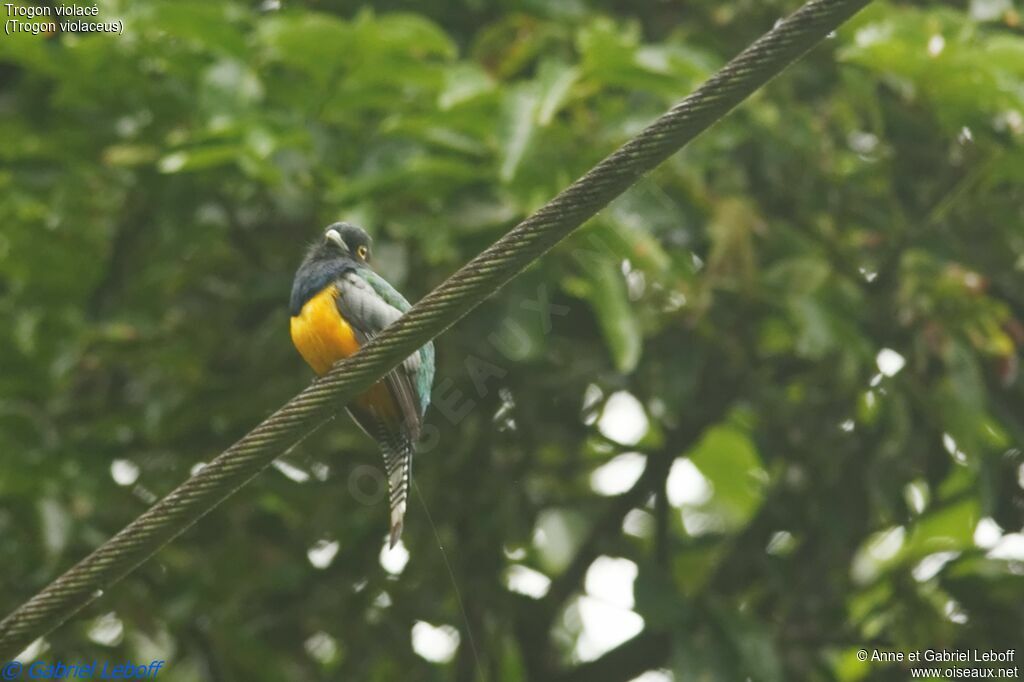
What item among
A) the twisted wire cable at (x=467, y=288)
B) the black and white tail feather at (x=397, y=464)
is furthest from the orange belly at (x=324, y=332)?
the twisted wire cable at (x=467, y=288)

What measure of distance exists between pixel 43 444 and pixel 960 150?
323 centimetres

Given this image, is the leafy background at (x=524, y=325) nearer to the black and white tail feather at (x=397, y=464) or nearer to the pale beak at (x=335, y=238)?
the pale beak at (x=335, y=238)

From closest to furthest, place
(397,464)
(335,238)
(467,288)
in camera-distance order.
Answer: (467,288), (397,464), (335,238)

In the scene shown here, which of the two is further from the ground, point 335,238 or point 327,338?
point 335,238

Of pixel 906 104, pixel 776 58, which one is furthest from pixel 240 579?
pixel 776 58

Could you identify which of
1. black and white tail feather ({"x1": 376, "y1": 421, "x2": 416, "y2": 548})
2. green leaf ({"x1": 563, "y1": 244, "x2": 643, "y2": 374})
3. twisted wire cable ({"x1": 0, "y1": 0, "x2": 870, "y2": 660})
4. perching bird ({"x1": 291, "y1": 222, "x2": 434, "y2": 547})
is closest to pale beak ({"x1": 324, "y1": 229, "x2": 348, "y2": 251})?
perching bird ({"x1": 291, "y1": 222, "x2": 434, "y2": 547})

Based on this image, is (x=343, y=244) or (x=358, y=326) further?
(x=343, y=244)

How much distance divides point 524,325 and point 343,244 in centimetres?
59

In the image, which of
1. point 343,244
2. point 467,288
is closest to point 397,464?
point 343,244

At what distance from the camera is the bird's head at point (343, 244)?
4.43 meters

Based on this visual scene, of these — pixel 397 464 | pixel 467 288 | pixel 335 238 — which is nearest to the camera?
pixel 467 288

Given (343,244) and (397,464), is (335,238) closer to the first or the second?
(343,244)

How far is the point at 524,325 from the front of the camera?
450cm

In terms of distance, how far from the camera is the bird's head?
4434mm
